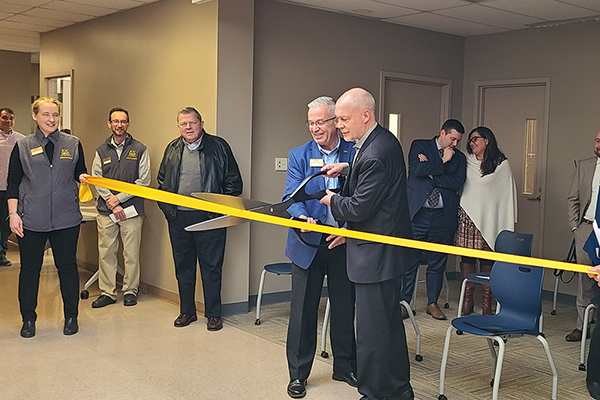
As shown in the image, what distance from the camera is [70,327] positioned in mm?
5066

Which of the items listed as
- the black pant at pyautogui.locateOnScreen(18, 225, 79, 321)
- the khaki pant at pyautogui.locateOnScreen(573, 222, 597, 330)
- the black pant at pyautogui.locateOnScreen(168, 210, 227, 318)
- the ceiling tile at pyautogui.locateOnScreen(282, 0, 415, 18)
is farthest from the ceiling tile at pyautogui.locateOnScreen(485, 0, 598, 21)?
the black pant at pyautogui.locateOnScreen(18, 225, 79, 321)

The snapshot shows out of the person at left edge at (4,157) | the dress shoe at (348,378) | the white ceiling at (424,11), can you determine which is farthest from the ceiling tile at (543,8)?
the person at left edge at (4,157)

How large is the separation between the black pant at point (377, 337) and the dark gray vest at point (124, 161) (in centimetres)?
317

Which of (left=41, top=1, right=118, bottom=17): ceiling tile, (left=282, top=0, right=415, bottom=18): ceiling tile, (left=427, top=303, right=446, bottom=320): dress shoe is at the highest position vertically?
(left=41, top=1, right=118, bottom=17): ceiling tile

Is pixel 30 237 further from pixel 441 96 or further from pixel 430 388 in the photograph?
pixel 441 96

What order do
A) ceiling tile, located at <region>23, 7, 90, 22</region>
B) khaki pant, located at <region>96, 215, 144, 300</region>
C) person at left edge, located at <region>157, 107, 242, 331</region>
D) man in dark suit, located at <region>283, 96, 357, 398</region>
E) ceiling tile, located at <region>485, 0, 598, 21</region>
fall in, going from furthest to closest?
ceiling tile, located at <region>23, 7, 90, 22</region> → khaki pant, located at <region>96, 215, 144, 300</region> → ceiling tile, located at <region>485, 0, 598, 21</region> → person at left edge, located at <region>157, 107, 242, 331</region> → man in dark suit, located at <region>283, 96, 357, 398</region>

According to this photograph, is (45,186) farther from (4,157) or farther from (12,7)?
(4,157)

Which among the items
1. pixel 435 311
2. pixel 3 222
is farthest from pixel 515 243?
pixel 3 222

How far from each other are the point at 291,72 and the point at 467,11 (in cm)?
173

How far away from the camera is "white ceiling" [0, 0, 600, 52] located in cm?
593

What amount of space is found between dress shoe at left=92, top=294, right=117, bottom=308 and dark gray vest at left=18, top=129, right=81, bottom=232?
125 cm

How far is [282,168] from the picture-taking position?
246 inches

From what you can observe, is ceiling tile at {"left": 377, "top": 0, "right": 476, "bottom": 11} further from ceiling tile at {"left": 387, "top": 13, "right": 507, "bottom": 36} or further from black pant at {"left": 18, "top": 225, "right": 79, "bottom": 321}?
black pant at {"left": 18, "top": 225, "right": 79, "bottom": 321}

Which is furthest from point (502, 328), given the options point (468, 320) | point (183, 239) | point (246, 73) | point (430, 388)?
point (246, 73)
